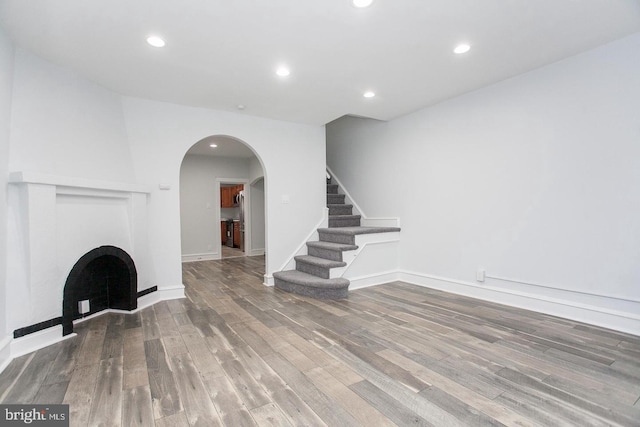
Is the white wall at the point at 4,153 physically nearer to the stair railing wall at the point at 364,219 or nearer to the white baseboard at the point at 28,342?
the white baseboard at the point at 28,342

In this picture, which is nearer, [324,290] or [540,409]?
[540,409]

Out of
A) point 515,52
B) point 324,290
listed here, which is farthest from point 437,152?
point 324,290

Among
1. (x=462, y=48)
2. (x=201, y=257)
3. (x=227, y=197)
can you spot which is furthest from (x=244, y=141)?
(x=227, y=197)

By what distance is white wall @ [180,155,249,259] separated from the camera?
278 inches

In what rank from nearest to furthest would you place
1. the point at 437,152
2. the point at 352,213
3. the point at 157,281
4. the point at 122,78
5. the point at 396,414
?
1. the point at 396,414
2. the point at 122,78
3. the point at 157,281
4. the point at 437,152
5. the point at 352,213

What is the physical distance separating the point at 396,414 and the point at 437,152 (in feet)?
11.3

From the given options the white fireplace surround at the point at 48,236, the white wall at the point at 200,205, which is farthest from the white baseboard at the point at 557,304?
the white wall at the point at 200,205

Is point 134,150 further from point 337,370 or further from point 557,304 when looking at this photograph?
point 557,304

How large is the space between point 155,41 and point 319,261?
10.3ft

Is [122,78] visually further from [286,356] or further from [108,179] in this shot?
[286,356]

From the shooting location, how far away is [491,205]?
3578 mm

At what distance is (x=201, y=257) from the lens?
7.17 metres

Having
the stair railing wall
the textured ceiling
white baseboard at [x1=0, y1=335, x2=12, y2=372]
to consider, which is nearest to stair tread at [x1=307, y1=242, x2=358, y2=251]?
the stair railing wall

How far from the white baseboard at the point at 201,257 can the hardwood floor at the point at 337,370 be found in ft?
12.6
